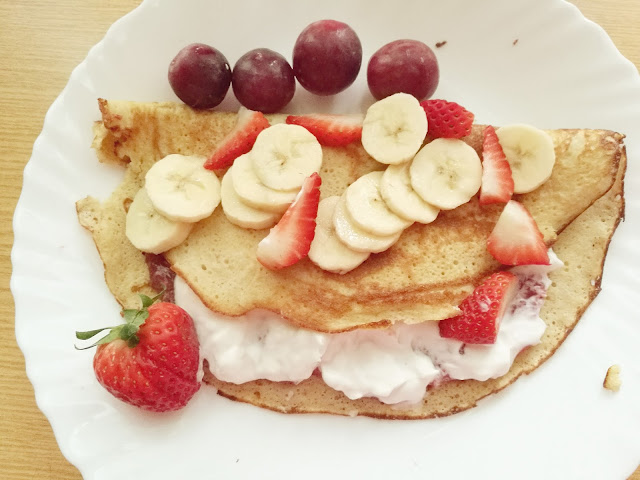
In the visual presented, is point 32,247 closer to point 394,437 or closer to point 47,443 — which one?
point 47,443

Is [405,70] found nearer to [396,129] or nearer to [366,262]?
[396,129]

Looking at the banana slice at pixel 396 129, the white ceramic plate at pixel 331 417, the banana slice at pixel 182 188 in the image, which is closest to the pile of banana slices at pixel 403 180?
the banana slice at pixel 396 129

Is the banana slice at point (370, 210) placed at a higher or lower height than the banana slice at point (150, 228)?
higher

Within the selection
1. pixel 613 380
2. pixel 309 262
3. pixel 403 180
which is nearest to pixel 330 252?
pixel 309 262

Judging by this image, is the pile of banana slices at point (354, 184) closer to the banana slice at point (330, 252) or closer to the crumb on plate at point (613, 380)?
the banana slice at point (330, 252)

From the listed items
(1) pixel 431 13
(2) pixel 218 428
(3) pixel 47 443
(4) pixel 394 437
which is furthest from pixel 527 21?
(3) pixel 47 443

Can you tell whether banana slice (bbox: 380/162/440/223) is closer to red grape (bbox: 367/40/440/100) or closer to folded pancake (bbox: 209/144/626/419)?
red grape (bbox: 367/40/440/100)

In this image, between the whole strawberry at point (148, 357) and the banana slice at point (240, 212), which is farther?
the banana slice at point (240, 212)

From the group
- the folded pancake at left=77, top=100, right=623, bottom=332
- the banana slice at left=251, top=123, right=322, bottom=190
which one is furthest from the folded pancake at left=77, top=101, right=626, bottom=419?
the banana slice at left=251, top=123, right=322, bottom=190
